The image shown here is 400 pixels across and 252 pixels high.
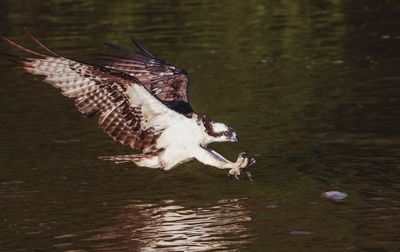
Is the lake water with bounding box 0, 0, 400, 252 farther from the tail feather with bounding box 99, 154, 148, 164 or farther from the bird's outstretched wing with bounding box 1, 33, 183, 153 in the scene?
the bird's outstretched wing with bounding box 1, 33, 183, 153

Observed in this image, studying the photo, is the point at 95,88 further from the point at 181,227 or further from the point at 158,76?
the point at 158,76

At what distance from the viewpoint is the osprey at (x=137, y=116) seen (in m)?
8.84

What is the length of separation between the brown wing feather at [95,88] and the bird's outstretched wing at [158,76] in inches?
19.6

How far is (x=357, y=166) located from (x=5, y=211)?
3016mm

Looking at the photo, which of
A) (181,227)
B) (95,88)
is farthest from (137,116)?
(181,227)

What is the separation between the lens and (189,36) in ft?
56.1

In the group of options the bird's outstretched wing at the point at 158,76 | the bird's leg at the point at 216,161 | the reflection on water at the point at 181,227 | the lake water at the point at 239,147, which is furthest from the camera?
the bird's outstretched wing at the point at 158,76

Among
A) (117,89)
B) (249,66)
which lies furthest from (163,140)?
(249,66)

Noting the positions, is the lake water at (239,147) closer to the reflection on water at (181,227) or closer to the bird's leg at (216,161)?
the reflection on water at (181,227)

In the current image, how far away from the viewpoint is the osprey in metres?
8.84

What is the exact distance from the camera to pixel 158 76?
34.0 feet

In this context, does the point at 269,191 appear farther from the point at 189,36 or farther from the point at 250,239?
the point at 189,36

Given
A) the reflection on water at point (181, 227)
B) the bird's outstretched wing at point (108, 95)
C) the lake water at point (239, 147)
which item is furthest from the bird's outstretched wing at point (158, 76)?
the reflection on water at point (181, 227)

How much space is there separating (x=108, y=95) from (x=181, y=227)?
46.3 inches
